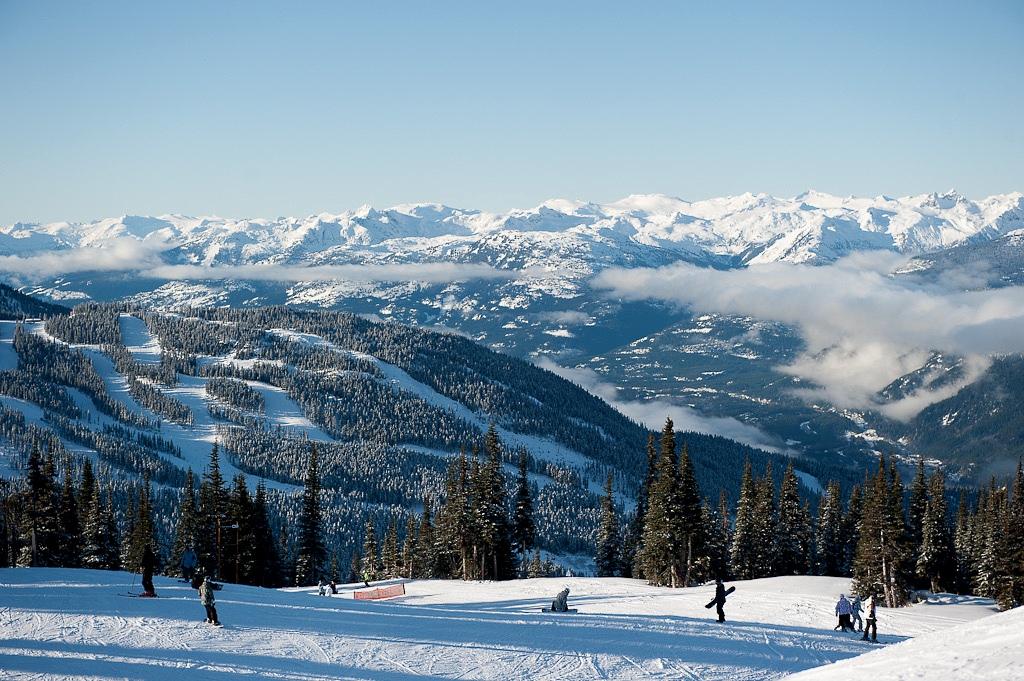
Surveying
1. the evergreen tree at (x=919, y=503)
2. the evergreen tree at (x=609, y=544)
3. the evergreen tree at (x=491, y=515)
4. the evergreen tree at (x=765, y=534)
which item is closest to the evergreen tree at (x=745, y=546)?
the evergreen tree at (x=765, y=534)

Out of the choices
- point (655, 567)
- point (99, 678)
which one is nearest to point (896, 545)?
point (655, 567)

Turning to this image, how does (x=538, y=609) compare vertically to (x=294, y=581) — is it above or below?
above

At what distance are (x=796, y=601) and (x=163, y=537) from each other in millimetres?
162529

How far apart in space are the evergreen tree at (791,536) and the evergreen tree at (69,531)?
67.3m

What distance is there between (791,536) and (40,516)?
71.0 m

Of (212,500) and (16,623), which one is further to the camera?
(212,500)

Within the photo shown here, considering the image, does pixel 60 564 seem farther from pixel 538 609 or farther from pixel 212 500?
pixel 538 609

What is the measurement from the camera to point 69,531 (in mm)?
73562

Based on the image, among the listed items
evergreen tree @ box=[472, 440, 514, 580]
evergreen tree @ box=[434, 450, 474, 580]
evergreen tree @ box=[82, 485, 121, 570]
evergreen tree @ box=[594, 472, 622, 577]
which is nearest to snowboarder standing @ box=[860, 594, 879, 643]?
evergreen tree @ box=[472, 440, 514, 580]

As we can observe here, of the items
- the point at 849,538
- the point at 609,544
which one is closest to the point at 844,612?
the point at 609,544

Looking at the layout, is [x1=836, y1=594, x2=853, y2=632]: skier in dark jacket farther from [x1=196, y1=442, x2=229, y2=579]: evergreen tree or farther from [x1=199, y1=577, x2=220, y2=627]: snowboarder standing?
[x1=196, y1=442, x2=229, y2=579]: evergreen tree

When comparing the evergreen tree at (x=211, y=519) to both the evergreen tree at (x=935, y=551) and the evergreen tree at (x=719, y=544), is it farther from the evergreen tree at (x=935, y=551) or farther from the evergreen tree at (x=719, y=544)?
the evergreen tree at (x=935, y=551)

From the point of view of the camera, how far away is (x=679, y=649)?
30.6m

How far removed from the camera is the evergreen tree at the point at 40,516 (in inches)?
2682
